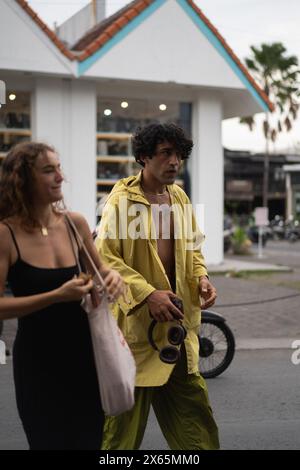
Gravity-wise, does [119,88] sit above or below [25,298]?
above

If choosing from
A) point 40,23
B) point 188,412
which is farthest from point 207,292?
point 40,23

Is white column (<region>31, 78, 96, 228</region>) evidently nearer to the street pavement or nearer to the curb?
the street pavement

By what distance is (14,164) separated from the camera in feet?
9.12

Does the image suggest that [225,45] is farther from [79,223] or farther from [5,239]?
[5,239]

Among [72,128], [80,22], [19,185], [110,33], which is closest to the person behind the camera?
[19,185]

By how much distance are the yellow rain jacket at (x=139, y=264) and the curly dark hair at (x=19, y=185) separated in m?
0.81

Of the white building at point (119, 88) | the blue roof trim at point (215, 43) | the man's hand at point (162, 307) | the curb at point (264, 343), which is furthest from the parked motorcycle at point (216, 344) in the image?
the blue roof trim at point (215, 43)

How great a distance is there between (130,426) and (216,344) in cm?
343

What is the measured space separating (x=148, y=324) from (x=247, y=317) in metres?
7.34

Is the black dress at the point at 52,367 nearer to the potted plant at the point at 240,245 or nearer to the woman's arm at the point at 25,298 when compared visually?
the woman's arm at the point at 25,298

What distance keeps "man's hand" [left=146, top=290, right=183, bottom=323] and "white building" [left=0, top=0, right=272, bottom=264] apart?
11234mm

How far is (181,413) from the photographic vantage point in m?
3.63

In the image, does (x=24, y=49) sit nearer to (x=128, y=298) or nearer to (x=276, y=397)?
(x=276, y=397)

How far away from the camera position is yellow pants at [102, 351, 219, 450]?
3.53 meters
